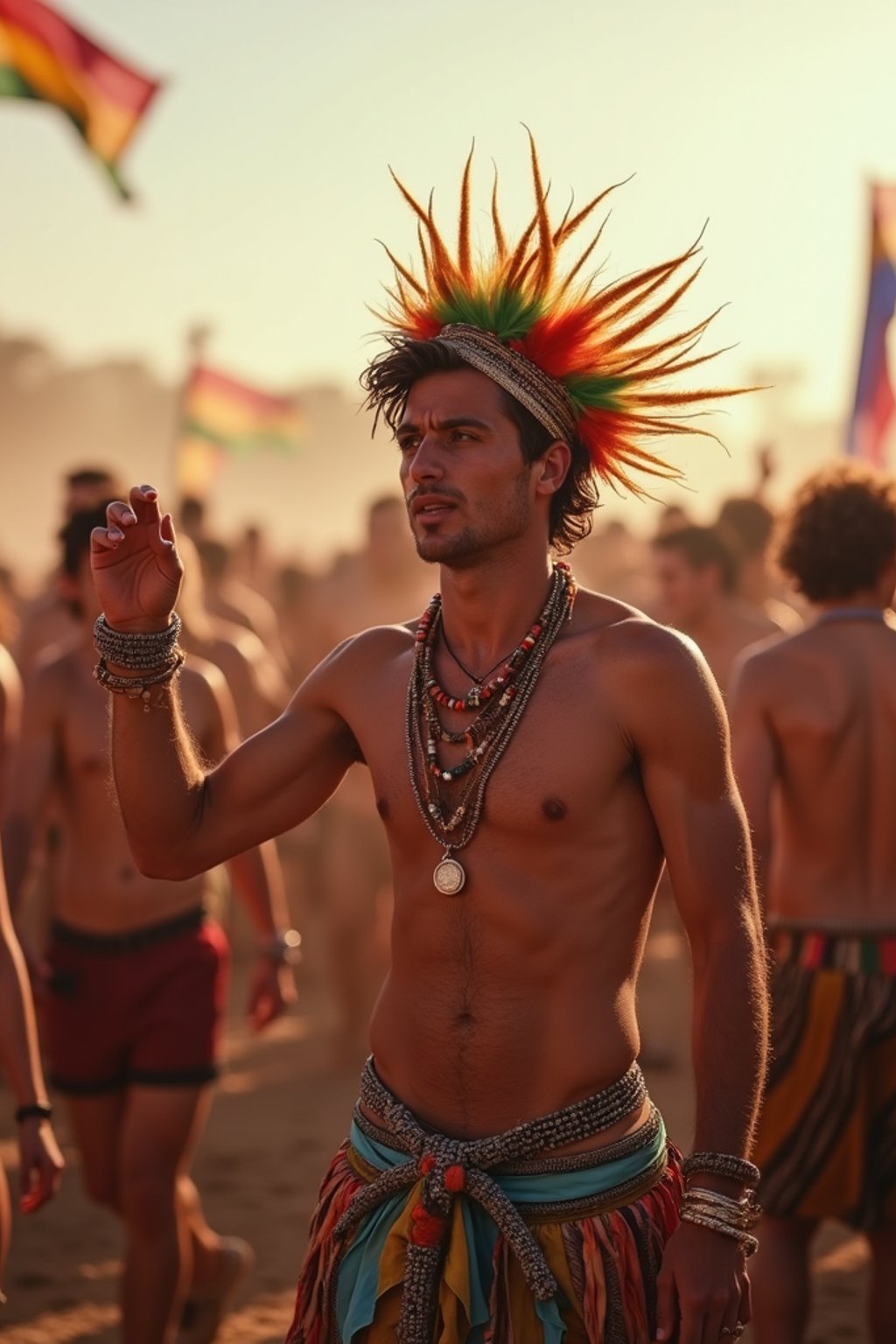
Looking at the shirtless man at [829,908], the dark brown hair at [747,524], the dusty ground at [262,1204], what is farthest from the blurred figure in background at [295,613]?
the shirtless man at [829,908]

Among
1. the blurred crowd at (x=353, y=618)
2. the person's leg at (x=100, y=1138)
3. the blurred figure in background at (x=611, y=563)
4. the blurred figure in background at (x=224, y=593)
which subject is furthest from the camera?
the blurred figure in background at (x=611, y=563)

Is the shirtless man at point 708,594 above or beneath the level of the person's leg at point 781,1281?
above

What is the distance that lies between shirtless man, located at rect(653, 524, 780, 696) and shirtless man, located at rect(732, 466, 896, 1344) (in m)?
2.87

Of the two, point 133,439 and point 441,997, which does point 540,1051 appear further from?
point 133,439

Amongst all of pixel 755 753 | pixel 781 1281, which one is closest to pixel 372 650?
pixel 755 753

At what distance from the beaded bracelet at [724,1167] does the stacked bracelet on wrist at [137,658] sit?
122 cm

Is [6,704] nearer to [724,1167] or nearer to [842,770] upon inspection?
[842,770]

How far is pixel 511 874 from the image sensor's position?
3.19 meters

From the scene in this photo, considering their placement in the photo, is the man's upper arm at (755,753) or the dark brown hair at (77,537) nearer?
the man's upper arm at (755,753)

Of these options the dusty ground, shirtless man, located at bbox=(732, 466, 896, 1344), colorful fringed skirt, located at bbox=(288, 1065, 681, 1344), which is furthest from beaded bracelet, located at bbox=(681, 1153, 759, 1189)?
the dusty ground

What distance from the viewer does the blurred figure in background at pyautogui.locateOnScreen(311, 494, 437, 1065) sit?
933cm

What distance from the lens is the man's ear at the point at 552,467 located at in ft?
11.2

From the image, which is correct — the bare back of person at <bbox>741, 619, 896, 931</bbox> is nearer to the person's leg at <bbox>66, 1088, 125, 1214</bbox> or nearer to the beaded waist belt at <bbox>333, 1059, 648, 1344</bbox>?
the beaded waist belt at <bbox>333, 1059, 648, 1344</bbox>

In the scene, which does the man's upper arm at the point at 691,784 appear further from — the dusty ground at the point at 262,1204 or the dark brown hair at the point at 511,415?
the dusty ground at the point at 262,1204
